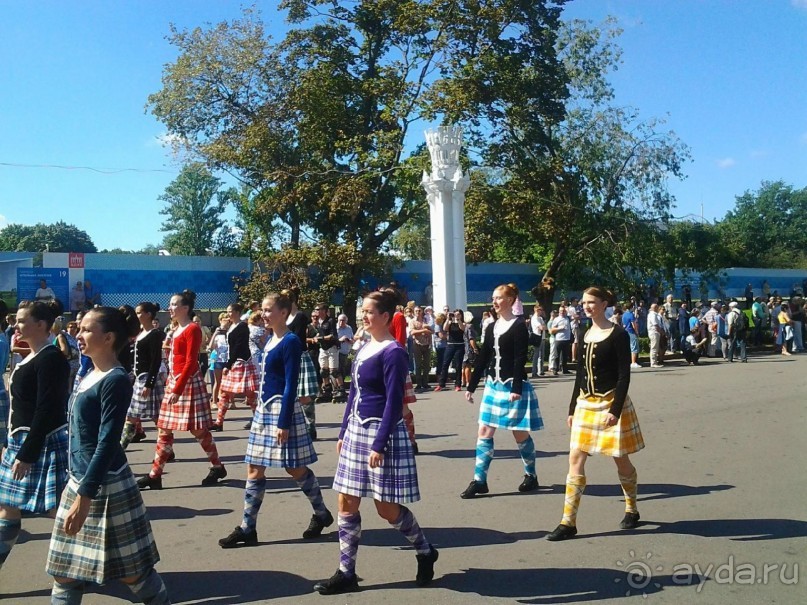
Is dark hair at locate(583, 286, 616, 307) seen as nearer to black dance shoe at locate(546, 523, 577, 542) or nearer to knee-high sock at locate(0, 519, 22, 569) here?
black dance shoe at locate(546, 523, 577, 542)

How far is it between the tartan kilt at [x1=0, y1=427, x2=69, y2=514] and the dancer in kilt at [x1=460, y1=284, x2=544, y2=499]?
3.53m

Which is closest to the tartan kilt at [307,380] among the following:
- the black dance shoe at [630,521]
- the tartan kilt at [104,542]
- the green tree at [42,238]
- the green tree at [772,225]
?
the black dance shoe at [630,521]

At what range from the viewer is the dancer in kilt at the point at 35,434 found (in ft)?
13.4

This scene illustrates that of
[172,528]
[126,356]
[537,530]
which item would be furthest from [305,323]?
[537,530]

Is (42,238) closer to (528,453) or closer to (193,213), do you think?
(193,213)

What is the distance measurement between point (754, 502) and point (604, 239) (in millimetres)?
21836

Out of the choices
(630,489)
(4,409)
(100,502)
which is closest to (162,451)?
(4,409)

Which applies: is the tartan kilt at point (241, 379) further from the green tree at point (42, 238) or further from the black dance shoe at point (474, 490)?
the green tree at point (42, 238)

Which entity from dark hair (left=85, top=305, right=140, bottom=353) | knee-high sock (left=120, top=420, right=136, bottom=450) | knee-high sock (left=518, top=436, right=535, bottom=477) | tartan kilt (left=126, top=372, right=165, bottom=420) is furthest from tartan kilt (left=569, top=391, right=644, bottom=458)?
knee-high sock (left=120, top=420, right=136, bottom=450)

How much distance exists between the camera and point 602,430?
Answer: 17.8 feet

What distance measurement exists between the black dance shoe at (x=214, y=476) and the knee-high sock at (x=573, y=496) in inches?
141

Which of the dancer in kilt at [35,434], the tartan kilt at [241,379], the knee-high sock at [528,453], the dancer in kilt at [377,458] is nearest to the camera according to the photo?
the dancer in kilt at [35,434]

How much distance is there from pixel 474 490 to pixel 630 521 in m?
1.49

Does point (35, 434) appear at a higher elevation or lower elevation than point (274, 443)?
higher
